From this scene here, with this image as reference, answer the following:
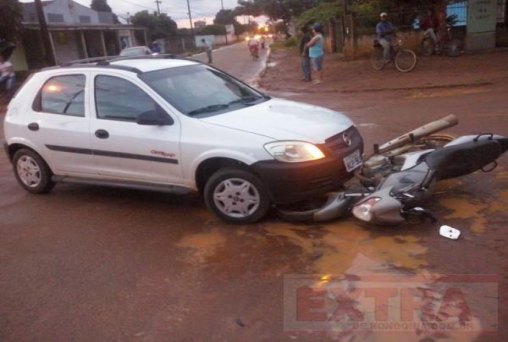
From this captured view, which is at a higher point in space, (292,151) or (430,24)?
(430,24)

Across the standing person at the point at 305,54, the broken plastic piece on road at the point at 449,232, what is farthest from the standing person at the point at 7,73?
the broken plastic piece on road at the point at 449,232

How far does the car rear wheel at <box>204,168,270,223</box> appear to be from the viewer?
4.86 meters

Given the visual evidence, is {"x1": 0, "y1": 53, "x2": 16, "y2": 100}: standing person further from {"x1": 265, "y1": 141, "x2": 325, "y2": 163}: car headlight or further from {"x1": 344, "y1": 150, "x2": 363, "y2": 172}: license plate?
{"x1": 344, "y1": 150, "x2": 363, "y2": 172}: license plate

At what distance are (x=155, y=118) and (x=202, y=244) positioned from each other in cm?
135

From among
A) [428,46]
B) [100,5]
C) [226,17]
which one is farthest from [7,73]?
[226,17]

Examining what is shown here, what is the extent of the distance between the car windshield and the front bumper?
1.00 meters

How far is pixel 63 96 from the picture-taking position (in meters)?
6.01

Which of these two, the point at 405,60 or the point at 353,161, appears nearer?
the point at 353,161

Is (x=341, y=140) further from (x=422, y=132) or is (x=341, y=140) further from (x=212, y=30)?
(x=212, y=30)

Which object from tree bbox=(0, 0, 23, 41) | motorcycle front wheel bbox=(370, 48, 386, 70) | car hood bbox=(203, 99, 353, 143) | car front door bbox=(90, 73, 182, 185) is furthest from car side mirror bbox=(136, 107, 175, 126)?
tree bbox=(0, 0, 23, 41)

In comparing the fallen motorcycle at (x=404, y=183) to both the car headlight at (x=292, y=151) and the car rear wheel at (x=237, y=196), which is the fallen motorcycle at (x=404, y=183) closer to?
the car rear wheel at (x=237, y=196)

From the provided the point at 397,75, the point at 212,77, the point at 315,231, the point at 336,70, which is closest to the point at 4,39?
the point at 336,70

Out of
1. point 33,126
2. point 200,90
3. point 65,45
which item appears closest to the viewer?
point 200,90

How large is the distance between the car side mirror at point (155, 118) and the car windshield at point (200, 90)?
0.52 ft
